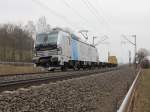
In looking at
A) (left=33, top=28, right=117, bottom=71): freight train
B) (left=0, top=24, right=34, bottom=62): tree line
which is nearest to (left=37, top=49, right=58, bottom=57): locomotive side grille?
(left=33, top=28, right=117, bottom=71): freight train

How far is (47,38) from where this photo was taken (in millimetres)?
31734

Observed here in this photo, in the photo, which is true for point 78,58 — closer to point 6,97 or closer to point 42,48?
point 42,48

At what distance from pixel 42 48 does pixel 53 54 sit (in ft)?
4.21

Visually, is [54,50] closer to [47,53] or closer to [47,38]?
[47,53]

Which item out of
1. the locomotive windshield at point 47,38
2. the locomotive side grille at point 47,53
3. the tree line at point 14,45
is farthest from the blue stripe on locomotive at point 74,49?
the tree line at point 14,45

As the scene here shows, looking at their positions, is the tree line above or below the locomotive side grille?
above

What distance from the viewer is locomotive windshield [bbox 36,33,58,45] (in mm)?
31328

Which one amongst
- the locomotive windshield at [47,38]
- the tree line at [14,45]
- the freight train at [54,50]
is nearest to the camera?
the freight train at [54,50]

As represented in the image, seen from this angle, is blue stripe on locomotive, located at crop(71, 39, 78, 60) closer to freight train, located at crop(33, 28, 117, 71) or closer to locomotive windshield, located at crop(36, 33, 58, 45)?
freight train, located at crop(33, 28, 117, 71)

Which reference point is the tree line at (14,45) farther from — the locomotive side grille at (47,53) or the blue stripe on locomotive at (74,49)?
the locomotive side grille at (47,53)

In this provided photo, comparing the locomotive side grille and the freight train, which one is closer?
the freight train

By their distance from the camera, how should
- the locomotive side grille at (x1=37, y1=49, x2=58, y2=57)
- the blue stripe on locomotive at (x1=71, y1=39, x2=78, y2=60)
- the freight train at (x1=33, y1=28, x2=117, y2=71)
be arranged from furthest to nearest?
the blue stripe on locomotive at (x1=71, y1=39, x2=78, y2=60), the locomotive side grille at (x1=37, y1=49, x2=58, y2=57), the freight train at (x1=33, y1=28, x2=117, y2=71)

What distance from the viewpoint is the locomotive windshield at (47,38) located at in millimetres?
31328

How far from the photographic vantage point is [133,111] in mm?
12734
